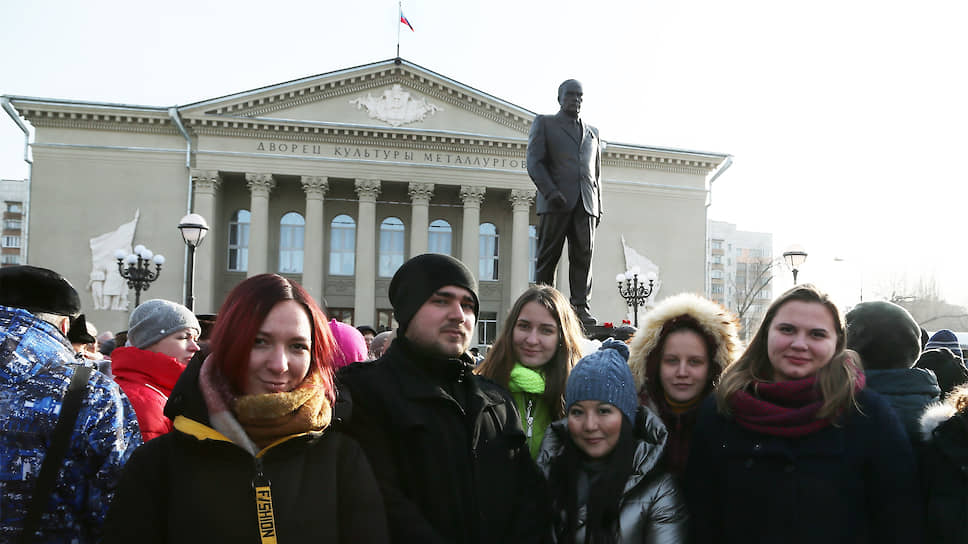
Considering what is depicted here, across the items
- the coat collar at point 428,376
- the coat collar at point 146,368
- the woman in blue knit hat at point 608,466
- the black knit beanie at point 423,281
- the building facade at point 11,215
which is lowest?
the woman in blue knit hat at point 608,466

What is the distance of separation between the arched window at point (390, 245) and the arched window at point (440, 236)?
4.74 feet

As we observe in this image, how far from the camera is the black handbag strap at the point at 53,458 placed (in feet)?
7.21

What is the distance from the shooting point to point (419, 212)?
1169 inches

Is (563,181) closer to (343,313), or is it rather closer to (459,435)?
(459,435)

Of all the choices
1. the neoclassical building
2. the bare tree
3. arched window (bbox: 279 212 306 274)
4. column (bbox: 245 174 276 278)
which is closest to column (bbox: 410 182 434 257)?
the neoclassical building

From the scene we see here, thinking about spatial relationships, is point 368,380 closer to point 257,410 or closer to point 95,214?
point 257,410

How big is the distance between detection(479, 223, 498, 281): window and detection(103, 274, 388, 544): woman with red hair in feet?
96.9

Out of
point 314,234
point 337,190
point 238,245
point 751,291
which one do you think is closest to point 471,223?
point 337,190

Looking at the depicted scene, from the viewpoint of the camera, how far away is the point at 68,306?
2.65 m

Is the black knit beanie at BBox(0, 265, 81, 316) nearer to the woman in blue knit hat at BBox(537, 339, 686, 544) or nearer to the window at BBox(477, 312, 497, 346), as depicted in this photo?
the woman in blue knit hat at BBox(537, 339, 686, 544)

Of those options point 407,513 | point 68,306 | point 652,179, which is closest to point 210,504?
point 407,513

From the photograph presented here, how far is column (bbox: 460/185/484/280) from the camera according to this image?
29.8 m

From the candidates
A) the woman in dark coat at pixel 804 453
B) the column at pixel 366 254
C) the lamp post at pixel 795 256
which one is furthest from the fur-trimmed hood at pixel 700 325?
the column at pixel 366 254

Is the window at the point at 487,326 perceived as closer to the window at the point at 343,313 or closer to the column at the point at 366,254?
the column at the point at 366,254
